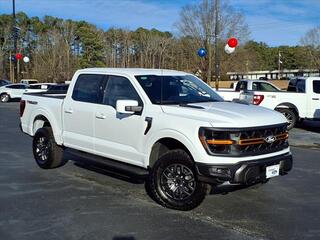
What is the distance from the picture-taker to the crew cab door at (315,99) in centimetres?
1653

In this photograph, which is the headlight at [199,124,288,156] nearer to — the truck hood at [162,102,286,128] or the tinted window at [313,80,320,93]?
the truck hood at [162,102,286,128]

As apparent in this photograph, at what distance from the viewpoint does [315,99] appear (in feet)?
54.3

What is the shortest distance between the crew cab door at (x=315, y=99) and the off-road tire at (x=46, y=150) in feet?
34.8

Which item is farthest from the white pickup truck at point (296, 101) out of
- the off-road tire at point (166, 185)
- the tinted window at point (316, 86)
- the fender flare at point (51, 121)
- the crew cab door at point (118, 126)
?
the off-road tire at point (166, 185)

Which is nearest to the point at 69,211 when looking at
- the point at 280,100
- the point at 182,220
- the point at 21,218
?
the point at 21,218

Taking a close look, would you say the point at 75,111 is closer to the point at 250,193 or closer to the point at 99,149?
the point at 99,149

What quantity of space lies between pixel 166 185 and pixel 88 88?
2.40 m

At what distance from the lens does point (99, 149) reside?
741 centimetres

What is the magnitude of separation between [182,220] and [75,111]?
309 centimetres

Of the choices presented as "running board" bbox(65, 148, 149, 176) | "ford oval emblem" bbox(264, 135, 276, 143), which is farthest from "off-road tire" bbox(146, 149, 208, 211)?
"ford oval emblem" bbox(264, 135, 276, 143)

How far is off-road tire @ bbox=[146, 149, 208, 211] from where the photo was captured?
603cm

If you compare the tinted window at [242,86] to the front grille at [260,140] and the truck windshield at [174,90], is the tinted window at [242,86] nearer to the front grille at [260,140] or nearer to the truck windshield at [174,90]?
the truck windshield at [174,90]

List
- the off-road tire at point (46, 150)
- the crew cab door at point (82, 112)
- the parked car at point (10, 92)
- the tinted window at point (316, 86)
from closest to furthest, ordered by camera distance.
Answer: the crew cab door at point (82, 112) → the off-road tire at point (46, 150) → the tinted window at point (316, 86) → the parked car at point (10, 92)

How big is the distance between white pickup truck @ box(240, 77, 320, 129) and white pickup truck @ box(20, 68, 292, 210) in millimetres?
9840
